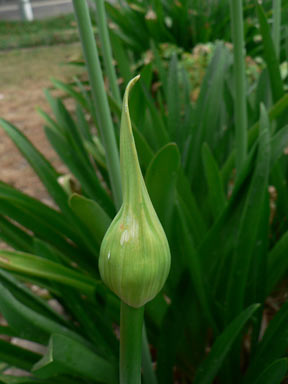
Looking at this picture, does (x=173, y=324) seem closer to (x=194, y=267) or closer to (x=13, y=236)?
(x=194, y=267)

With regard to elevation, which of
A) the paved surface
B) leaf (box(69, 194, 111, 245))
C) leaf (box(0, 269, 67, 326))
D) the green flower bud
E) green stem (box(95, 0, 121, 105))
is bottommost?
leaf (box(0, 269, 67, 326))

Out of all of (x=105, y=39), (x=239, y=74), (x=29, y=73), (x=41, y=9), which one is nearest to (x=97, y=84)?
(x=105, y=39)

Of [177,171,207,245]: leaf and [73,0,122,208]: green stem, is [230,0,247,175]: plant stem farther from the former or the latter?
[73,0,122,208]: green stem

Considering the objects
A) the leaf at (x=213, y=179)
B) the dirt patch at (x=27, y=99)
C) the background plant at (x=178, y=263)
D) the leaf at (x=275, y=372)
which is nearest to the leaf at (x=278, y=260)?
the background plant at (x=178, y=263)

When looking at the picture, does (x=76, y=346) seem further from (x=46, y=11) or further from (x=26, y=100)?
(x=46, y=11)

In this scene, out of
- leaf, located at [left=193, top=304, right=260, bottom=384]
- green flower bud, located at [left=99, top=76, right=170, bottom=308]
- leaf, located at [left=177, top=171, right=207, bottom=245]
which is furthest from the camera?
leaf, located at [left=177, top=171, right=207, bottom=245]

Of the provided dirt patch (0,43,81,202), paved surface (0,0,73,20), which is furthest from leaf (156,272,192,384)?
paved surface (0,0,73,20)

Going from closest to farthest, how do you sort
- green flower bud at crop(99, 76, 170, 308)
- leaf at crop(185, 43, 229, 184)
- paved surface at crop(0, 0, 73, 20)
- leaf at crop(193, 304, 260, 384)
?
1. green flower bud at crop(99, 76, 170, 308)
2. leaf at crop(193, 304, 260, 384)
3. leaf at crop(185, 43, 229, 184)
4. paved surface at crop(0, 0, 73, 20)
